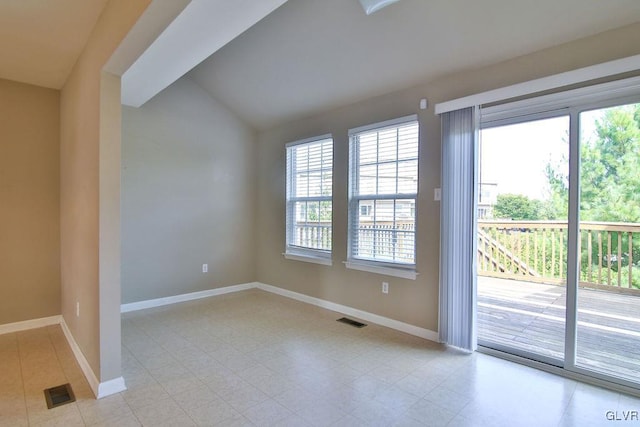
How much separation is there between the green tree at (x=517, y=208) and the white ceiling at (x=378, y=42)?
45.7 inches

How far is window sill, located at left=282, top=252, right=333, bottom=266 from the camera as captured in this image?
4.26 m

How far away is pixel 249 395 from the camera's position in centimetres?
229

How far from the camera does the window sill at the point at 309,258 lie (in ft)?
14.0

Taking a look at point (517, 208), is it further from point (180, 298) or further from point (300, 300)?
point (180, 298)

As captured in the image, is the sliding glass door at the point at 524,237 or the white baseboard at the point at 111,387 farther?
the sliding glass door at the point at 524,237

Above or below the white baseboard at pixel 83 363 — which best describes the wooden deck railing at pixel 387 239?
above

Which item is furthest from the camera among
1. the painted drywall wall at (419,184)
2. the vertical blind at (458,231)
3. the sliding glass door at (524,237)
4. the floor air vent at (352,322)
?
the floor air vent at (352,322)

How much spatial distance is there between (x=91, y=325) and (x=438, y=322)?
2884mm

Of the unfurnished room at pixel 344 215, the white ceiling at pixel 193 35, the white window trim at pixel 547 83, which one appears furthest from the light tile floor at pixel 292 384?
the white ceiling at pixel 193 35

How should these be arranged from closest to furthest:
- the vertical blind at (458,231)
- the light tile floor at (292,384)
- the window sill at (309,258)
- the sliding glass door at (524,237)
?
1. the light tile floor at (292,384)
2. the sliding glass door at (524,237)
3. the vertical blind at (458,231)
4. the window sill at (309,258)

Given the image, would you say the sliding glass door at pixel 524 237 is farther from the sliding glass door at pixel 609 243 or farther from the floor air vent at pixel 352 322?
the floor air vent at pixel 352 322

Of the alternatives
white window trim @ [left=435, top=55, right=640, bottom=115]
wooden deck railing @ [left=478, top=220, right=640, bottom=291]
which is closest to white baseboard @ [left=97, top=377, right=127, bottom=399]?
wooden deck railing @ [left=478, top=220, right=640, bottom=291]

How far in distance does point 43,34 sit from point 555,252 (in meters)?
4.34

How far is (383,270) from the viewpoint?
142 inches
